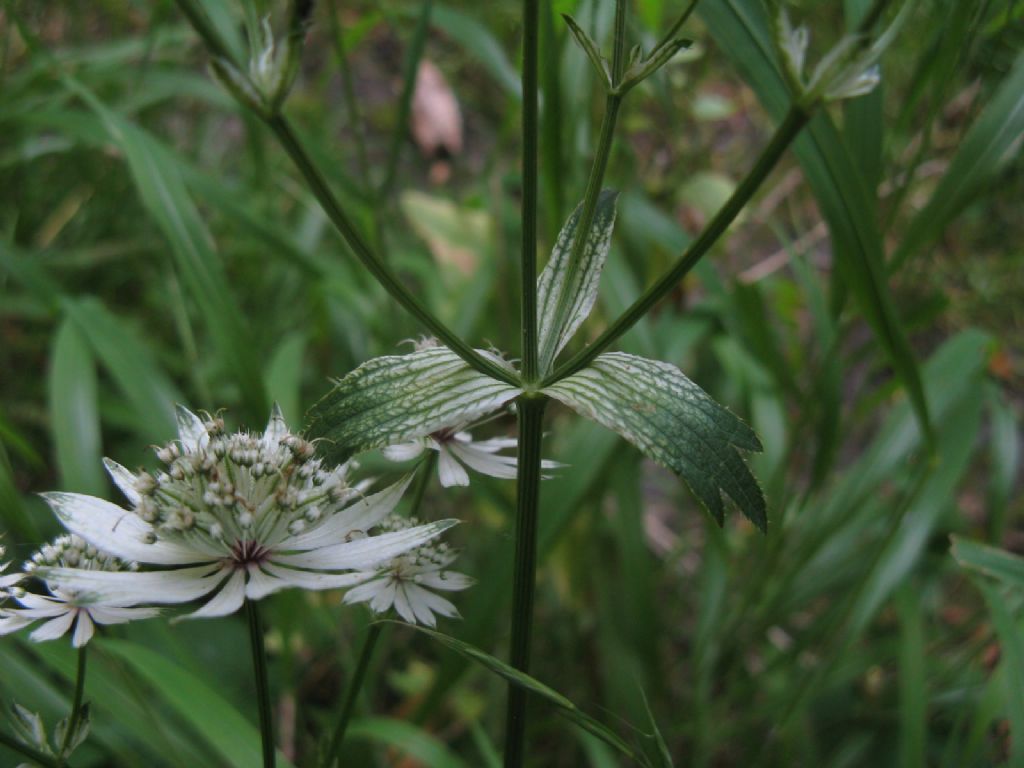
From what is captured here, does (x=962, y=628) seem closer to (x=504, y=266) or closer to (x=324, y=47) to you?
(x=504, y=266)

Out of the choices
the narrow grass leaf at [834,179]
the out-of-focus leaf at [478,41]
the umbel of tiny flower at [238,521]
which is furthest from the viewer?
the out-of-focus leaf at [478,41]

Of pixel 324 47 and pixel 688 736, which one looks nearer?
pixel 688 736

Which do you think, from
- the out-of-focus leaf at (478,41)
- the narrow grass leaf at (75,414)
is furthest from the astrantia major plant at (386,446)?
the out-of-focus leaf at (478,41)

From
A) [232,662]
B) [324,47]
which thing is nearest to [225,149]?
[324,47]

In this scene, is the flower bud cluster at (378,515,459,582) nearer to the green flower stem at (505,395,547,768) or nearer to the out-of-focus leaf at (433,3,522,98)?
the green flower stem at (505,395,547,768)

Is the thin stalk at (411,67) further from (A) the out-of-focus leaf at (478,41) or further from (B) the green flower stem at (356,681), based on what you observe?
(B) the green flower stem at (356,681)

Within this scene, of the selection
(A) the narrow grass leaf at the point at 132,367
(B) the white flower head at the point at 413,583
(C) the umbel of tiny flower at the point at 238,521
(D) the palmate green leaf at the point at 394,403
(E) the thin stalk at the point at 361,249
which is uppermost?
(A) the narrow grass leaf at the point at 132,367
